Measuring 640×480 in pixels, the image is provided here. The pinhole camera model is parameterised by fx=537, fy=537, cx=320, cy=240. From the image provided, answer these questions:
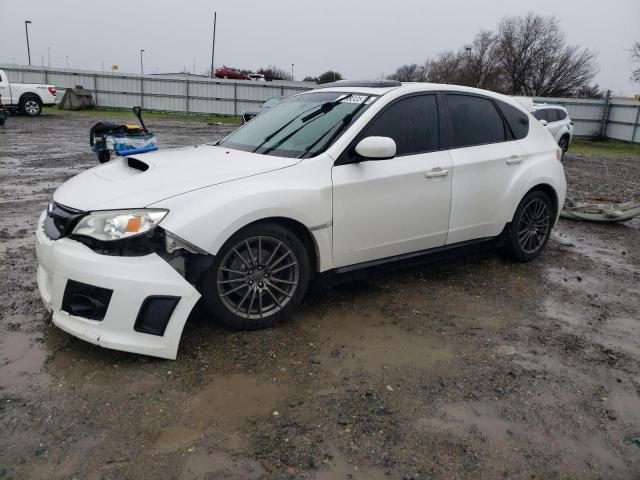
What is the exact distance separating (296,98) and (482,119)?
1702mm

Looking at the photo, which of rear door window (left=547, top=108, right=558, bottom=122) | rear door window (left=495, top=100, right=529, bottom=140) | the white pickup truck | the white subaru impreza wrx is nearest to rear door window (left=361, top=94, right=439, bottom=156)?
the white subaru impreza wrx

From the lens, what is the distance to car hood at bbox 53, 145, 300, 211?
3.32 metres

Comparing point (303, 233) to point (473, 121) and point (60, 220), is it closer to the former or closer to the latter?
point (60, 220)

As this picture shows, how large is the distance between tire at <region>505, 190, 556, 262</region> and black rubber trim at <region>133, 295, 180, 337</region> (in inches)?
133

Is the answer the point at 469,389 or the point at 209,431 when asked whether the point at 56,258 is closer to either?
the point at 209,431

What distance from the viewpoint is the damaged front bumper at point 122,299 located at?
3086 millimetres

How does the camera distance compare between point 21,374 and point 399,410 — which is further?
point 21,374

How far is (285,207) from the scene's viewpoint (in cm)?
357

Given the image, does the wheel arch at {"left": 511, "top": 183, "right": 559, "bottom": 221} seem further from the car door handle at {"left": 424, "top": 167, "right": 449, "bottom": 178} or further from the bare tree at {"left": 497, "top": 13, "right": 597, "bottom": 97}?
the bare tree at {"left": 497, "top": 13, "right": 597, "bottom": 97}

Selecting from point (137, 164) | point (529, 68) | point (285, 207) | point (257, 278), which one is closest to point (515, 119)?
point (285, 207)

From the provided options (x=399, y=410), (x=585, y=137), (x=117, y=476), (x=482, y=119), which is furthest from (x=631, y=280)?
(x=585, y=137)

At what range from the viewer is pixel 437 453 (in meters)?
2.56

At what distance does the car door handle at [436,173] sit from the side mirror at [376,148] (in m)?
0.59

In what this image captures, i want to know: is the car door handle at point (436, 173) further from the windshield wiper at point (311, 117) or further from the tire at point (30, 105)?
the tire at point (30, 105)
